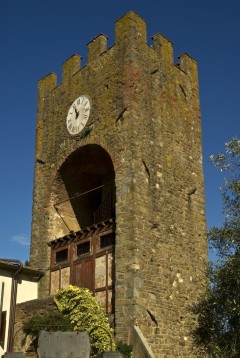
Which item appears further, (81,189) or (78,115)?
(81,189)

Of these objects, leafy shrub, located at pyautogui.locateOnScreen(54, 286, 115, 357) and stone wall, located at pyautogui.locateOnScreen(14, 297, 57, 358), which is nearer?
leafy shrub, located at pyautogui.locateOnScreen(54, 286, 115, 357)

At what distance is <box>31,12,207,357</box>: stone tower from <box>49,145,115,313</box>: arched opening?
0.04 m

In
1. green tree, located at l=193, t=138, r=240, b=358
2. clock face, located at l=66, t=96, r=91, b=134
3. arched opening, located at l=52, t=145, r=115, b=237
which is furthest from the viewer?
arched opening, located at l=52, t=145, r=115, b=237

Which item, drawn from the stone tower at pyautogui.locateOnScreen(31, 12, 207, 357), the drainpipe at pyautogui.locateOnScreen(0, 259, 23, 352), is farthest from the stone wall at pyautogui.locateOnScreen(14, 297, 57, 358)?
the stone tower at pyautogui.locateOnScreen(31, 12, 207, 357)

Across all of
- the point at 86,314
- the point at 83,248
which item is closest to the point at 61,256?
the point at 83,248

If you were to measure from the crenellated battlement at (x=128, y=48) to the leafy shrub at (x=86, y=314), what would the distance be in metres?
8.05

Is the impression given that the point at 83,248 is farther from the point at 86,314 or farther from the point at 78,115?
the point at 78,115

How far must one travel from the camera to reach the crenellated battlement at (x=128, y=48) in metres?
16.4

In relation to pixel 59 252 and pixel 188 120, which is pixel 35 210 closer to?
pixel 59 252

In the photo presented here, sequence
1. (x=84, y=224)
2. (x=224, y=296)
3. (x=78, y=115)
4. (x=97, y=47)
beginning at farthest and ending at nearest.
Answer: (x=84, y=224) → (x=97, y=47) → (x=78, y=115) → (x=224, y=296)

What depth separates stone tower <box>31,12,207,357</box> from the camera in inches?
547

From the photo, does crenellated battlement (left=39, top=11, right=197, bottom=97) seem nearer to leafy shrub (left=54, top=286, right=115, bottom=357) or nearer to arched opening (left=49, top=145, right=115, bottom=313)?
arched opening (left=49, top=145, right=115, bottom=313)

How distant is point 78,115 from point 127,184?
4153 millimetres

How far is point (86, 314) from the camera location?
43.7 feet
